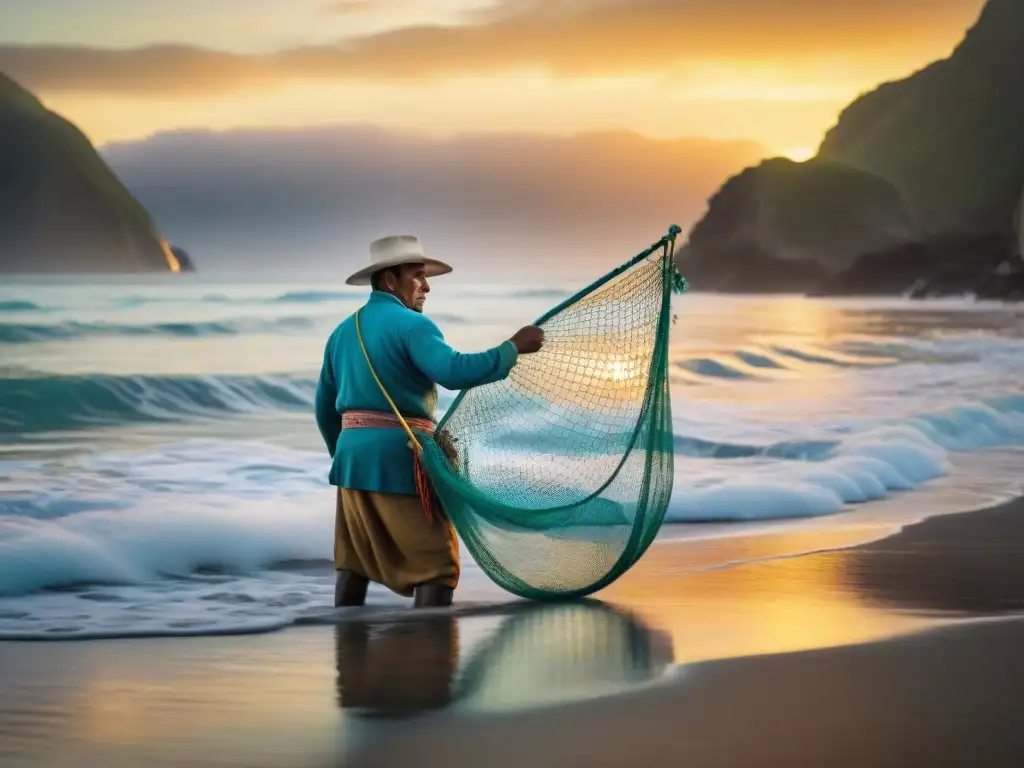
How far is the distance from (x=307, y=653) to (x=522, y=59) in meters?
15.0

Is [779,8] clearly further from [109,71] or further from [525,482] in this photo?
[525,482]

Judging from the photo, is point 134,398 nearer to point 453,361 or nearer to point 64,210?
point 64,210

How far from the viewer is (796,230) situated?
30828mm

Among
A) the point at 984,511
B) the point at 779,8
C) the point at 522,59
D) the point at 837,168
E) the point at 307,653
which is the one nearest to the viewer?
the point at 307,653

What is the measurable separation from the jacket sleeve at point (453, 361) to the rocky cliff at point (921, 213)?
2066 cm

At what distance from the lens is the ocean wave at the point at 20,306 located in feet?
60.7

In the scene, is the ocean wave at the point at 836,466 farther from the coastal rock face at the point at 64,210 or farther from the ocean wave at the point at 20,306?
the coastal rock face at the point at 64,210

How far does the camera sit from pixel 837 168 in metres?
25.4

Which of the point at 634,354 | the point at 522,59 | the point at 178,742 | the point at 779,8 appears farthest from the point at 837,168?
the point at 178,742

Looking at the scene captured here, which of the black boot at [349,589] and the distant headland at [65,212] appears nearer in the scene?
the black boot at [349,589]

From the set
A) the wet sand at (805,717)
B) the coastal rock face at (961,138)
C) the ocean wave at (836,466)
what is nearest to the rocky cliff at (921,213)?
the coastal rock face at (961,138)

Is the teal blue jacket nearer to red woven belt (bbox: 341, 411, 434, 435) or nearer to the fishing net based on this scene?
red woven belt (bbox: 341, 411, 434, 435)

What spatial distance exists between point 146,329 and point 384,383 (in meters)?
13.9

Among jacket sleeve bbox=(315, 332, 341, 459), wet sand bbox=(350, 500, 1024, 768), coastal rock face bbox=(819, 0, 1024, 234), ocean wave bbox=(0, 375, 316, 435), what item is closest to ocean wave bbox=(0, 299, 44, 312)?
ocean wave bbox=(0, 375, 316, 435)
